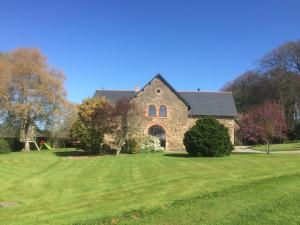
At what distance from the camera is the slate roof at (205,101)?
136 feet

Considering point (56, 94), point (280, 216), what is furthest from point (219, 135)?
point (56, 94)

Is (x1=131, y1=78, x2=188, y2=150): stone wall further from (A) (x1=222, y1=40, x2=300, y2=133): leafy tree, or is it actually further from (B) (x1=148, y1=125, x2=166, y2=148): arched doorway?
(A) (x1=222, y1=40, x2=300, y2=133): leafy tree

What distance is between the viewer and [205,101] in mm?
43281

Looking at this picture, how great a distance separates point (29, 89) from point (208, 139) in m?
22.8

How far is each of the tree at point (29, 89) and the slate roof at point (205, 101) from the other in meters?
6.07

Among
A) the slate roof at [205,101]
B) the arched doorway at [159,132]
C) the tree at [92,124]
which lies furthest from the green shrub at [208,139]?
the arched doorway at [159,132]

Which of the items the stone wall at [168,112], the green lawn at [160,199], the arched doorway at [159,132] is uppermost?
the stone wall at [168,112]

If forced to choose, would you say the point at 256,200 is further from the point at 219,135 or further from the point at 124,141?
the point at 124,141

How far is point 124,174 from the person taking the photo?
1711 cm

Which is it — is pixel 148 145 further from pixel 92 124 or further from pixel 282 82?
pixel 282 82

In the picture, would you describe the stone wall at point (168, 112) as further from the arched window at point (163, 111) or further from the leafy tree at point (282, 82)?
the leafy tree at point (282, 82)

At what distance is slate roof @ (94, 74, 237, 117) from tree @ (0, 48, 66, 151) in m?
6.07

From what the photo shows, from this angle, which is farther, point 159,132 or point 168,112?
point 159,132

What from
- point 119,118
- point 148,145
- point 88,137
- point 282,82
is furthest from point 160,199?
point 282,82
